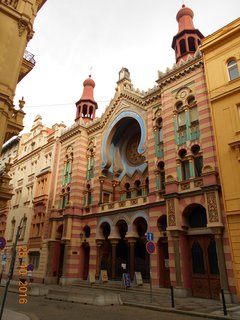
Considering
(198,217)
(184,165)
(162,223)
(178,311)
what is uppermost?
(184,165)

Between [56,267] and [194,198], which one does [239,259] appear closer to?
[194,198]

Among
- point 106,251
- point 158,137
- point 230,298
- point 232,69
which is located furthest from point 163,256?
point 232,69

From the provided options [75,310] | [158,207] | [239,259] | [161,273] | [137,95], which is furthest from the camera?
[137,95]

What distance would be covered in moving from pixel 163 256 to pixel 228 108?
38.2 ft

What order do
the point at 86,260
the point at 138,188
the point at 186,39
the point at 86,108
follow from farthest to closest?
1. the point at 86,108
2. the point at 86,260
3. the point at 186,39
4. the point at 138,188

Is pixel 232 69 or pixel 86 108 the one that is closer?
pixel 232 69

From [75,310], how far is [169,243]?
8264 mm

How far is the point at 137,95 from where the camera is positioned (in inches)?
1044

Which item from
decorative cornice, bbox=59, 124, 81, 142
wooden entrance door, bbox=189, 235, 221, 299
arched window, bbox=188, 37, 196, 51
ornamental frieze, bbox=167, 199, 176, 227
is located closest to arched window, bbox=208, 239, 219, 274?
wooden entrance door, bbox=189, 235, 221, 299

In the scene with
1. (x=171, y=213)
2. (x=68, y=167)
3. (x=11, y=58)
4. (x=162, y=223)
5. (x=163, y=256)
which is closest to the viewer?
(x=11, y=58)

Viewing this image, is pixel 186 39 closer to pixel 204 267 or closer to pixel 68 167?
pixel 68 167

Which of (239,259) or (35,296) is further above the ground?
(239,259)

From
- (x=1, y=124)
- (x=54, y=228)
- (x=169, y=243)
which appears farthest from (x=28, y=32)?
(x=54, y=228)

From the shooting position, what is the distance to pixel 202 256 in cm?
1736
